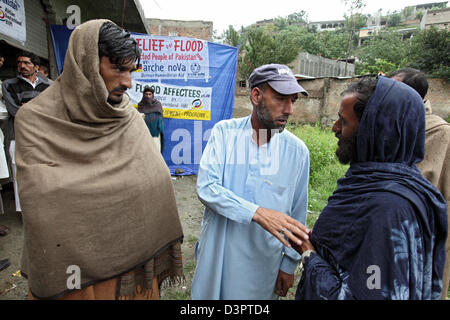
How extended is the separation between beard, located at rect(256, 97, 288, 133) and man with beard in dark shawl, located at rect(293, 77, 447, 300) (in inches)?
15.7

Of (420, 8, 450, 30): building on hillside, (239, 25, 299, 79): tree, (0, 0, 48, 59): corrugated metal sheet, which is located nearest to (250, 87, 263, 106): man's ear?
(0, 0, 48, 59): corrugated metal sheet

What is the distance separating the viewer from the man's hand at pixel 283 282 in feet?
5.36

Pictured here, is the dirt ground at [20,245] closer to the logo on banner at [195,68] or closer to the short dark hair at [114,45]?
the short dark hair at [114,45]

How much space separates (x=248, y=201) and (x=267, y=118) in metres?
0.50

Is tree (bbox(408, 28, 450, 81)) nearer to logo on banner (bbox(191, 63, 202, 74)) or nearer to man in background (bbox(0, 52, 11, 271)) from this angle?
logo on banner (bbox(191, 63, 202, 74))

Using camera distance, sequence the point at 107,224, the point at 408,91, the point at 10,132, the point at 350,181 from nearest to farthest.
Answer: the point at 408,91 → the point at 350,181 → the point at 107,224 → the point at 10,132

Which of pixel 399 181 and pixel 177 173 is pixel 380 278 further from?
pixel 177 173

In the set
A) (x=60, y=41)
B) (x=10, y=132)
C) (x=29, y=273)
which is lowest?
(x=29, y=273)

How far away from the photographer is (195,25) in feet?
73.6

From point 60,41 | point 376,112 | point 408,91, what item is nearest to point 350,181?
point 376,112

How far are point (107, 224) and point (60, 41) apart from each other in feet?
17.7

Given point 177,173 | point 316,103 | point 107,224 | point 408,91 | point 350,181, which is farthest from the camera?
point 316,103

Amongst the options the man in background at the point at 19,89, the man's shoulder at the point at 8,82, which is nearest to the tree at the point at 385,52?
the man in background at the point at 19,89

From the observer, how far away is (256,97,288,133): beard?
1.58 metres
